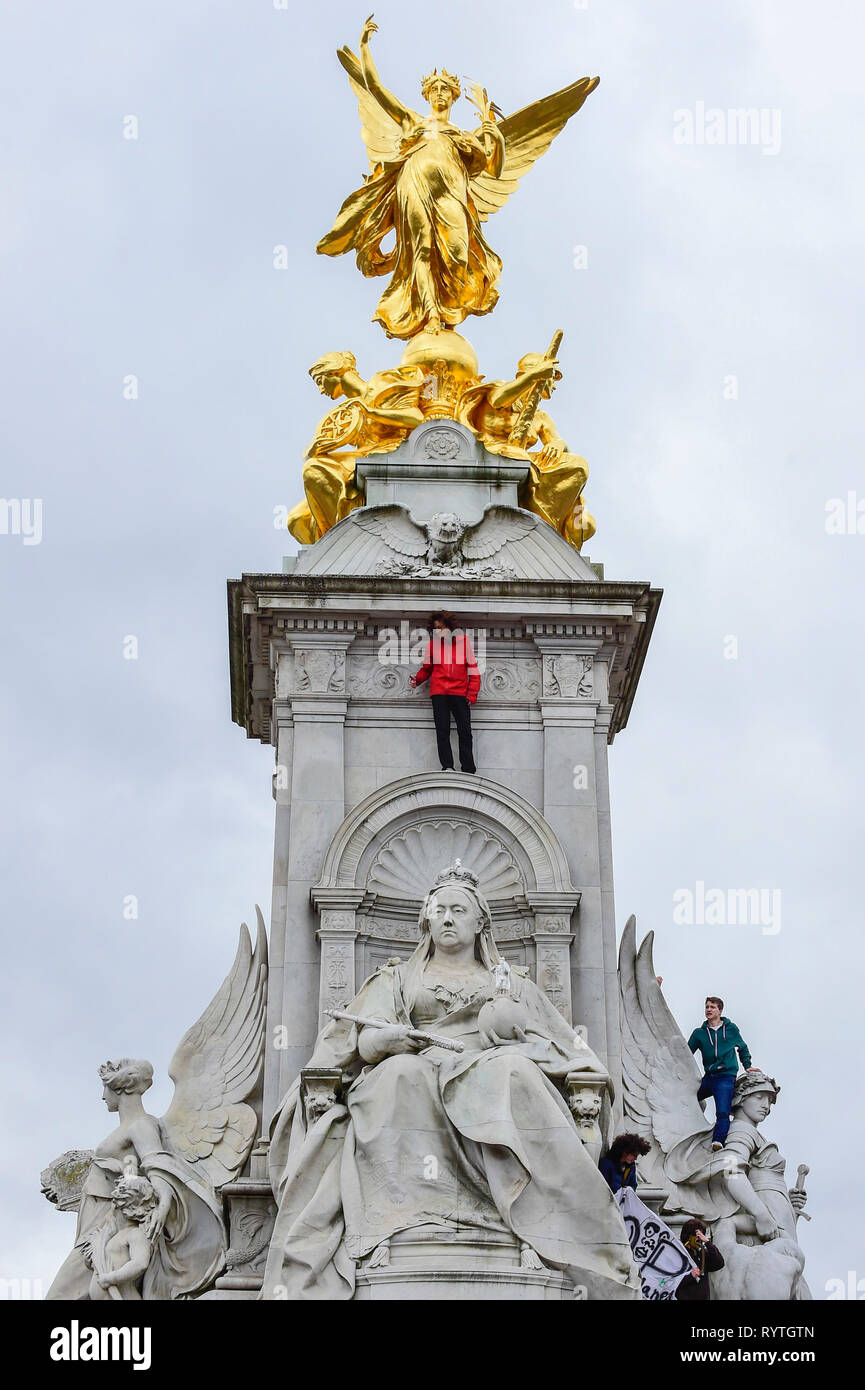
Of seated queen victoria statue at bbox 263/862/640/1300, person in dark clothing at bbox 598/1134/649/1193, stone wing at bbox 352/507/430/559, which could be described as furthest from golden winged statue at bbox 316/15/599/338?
person in dark clothing at bbox 598/1134/649/1193

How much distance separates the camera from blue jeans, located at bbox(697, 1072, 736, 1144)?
21.1m

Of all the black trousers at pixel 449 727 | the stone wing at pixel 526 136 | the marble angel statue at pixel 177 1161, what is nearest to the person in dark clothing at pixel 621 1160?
the marble angel statue at pixel 177 1161

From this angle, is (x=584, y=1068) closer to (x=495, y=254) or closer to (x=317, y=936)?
(x=317, y=936)

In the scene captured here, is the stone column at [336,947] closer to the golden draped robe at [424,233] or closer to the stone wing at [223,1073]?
the stone wing at [223,1073]

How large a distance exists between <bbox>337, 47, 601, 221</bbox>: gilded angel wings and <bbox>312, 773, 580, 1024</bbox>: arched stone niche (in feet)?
24.9

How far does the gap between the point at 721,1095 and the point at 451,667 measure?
4.89 meters

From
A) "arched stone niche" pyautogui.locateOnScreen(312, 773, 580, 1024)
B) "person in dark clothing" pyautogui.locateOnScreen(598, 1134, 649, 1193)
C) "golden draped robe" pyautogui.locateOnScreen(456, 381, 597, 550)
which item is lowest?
"person in dark clothing" pyautogui.locateOnScreen(598, 1134, 649, 1193)

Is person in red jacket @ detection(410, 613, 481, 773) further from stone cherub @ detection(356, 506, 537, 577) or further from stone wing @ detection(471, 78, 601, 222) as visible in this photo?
stone wing @ detection(471, 78, 601, 222)

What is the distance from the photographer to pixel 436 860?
71.7 feet

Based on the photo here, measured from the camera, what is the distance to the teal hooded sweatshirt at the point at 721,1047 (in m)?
21.3

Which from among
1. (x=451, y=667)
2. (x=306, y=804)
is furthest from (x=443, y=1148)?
(x=451, y=667)

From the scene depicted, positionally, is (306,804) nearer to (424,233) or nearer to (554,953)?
(554,953)

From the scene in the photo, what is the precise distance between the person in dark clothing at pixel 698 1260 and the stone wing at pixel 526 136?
11851mm
